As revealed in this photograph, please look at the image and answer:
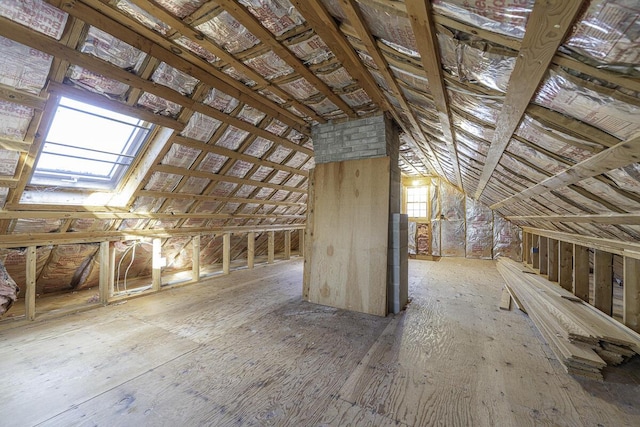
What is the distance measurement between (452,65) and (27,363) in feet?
12.5

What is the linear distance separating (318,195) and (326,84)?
4.83 ft

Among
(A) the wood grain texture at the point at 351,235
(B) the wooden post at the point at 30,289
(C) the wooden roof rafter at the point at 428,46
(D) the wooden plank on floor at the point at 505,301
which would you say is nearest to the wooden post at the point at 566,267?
(D) the wooden plank on floor at the point at 505,301

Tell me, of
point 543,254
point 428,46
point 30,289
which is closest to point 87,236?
point 30,289

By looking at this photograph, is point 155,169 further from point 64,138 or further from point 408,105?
point 408,105

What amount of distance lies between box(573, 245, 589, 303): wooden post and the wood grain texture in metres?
2.36

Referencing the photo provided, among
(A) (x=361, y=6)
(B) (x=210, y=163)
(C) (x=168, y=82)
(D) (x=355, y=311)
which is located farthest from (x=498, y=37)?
(B) (x=210, y=163)

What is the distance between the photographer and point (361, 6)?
1.33 metres

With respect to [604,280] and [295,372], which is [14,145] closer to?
[295,372]

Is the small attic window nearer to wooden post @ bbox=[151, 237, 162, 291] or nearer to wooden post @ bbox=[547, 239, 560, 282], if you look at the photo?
wooden post @ bbox=[151, 237, 162, 291]

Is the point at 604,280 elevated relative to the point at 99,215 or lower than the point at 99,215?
lower

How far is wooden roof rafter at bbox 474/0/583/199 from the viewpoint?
2.48 ft

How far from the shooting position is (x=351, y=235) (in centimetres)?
335

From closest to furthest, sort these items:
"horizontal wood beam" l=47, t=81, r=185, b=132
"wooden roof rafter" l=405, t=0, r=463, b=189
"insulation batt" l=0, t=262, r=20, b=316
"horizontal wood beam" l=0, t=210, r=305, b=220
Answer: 1. "wooden roof rafter" l=405, t=0, r=463, b=189
2. "horizontal wood beam" l=47, t=81, r=185, b=132
3. "horizontal wood beam" l=0, t=210, r=305, b=220
4. "insulation batt" l=0, t=262, r=20, b=316

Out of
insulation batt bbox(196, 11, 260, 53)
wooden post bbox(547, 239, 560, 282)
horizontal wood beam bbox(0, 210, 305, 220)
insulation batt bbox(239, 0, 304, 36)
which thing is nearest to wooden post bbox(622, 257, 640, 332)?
wooden post bbox(547, 239, 560, 282)
